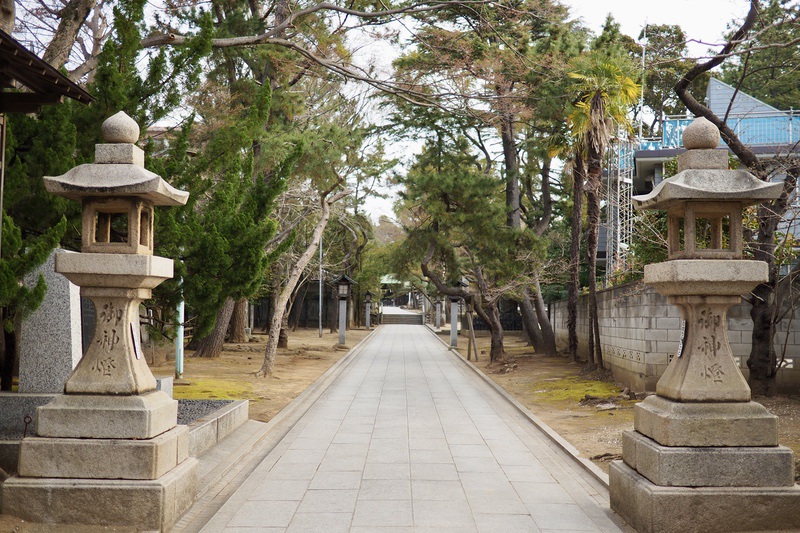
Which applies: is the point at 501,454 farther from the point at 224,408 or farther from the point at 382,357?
the point at 382,357

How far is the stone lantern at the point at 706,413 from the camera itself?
536cm

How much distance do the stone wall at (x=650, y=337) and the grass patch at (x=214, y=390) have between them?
27.7 ft

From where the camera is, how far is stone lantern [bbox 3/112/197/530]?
5.42 metres

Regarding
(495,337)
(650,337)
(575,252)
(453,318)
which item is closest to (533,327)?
(495,337)

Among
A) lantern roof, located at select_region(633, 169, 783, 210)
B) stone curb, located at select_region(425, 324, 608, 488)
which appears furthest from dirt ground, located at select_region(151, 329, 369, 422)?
lantern roof, located at select_region(633, 169, 783, 210)

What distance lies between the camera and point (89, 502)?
5.43 meters

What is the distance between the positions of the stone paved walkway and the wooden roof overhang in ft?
15.3

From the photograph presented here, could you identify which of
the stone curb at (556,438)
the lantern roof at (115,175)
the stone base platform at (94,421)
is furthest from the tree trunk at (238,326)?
the stone base platform at (94,421)

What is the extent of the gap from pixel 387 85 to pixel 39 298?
708 centimetres

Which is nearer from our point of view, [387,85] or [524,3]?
[387,85]

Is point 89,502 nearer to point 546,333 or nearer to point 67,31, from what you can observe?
point 67,31

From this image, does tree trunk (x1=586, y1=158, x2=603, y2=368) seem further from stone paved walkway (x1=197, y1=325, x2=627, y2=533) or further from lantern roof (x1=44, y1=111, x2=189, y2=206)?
lantern roof (x1=44, y1=111, x2=189, y2=206)

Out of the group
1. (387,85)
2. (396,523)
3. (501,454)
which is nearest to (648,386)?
(501,454)

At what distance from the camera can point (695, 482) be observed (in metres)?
5.43
